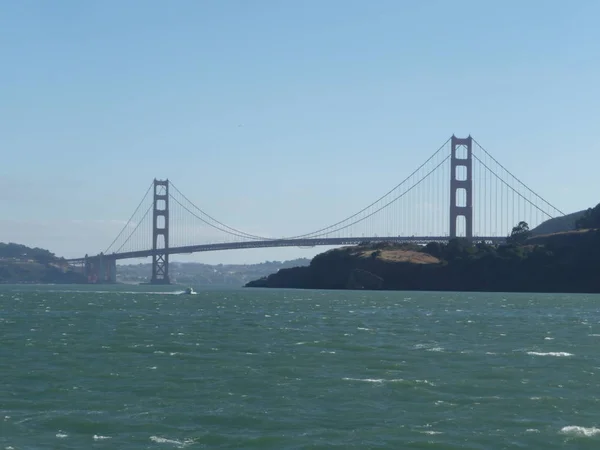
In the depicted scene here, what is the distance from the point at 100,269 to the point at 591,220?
79931 millimetres

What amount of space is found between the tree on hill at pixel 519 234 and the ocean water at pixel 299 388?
3357 inches

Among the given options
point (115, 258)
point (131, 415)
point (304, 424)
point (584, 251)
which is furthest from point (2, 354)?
point (115, 258)

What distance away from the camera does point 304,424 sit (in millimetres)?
18938

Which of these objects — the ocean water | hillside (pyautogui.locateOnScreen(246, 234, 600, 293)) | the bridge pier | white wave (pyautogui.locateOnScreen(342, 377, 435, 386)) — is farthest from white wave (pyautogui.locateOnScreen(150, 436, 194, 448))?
the bridge pier

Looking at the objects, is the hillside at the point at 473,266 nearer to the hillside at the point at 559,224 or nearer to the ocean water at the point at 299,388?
the hillside at the point at 559,224

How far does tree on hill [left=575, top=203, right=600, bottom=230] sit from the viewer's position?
12318 cm

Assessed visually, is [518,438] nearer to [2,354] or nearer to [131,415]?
[131,415]

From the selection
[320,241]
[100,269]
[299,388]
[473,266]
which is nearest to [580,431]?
[299,388]

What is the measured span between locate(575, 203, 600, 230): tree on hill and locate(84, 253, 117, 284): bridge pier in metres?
68.7

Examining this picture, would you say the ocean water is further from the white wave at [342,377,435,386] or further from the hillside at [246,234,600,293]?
the hillside at [246,234,600,293]

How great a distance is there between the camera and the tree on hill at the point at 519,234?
125m

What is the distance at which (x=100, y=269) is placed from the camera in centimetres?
16662

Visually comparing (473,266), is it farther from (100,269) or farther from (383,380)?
(383,380)

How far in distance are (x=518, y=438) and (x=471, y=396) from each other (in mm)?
4220
